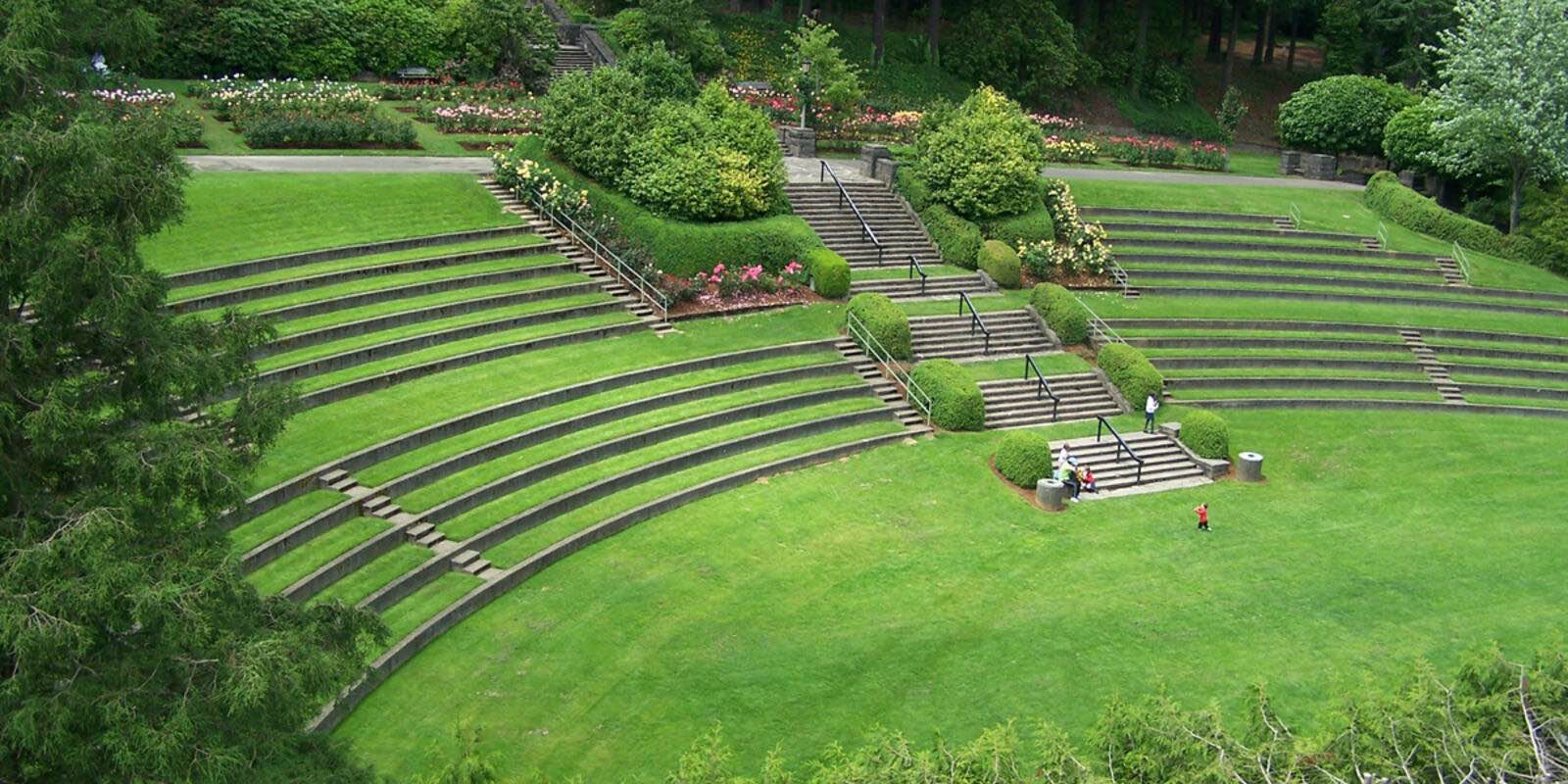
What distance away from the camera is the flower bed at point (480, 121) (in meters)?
46.8

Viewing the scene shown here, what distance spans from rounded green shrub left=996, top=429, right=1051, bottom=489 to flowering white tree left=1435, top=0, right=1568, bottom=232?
25673mm

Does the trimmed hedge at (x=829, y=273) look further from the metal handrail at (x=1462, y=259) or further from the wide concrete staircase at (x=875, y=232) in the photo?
the metal handrail at (x=1462, y=259)

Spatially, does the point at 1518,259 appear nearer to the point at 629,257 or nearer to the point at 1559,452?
the point at 1559,452

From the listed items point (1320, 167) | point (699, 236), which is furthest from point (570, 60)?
point (1320, 167)

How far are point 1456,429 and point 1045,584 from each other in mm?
16256

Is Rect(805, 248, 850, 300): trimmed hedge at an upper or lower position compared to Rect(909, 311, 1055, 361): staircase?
upper

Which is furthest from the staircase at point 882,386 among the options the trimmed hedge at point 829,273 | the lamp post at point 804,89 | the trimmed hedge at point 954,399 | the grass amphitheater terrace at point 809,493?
the lamp post at point 804,89

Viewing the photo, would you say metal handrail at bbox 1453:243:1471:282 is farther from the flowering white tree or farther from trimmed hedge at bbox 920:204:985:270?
trimmed hedge at bbox 920:204:985:270

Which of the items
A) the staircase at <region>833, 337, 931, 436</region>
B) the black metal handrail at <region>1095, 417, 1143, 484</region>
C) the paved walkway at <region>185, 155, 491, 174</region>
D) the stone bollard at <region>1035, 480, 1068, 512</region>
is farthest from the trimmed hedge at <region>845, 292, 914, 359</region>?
the paved walkway at <region>185, 155, 491, 174</region>

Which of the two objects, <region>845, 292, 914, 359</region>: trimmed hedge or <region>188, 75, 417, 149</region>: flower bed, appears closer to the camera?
<region>845, 292, 914, 359</region>: trimmed hedge

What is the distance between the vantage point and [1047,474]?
32125 millimetres

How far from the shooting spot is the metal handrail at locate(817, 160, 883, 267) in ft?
139

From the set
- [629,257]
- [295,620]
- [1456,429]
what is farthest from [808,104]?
[295,620]

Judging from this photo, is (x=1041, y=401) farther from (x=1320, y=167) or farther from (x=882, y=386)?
(x=1320, y=167)
